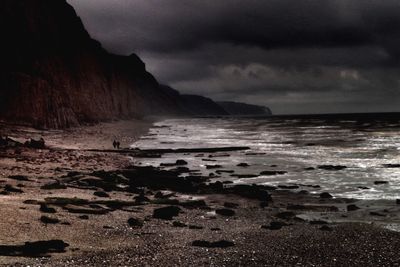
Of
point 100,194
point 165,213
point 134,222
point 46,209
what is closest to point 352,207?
point 165,213

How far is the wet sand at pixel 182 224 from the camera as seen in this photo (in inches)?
394

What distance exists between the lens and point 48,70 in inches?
2854

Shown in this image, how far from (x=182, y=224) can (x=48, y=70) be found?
216ft

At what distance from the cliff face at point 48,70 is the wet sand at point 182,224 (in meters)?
37.5

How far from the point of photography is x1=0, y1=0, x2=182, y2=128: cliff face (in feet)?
188

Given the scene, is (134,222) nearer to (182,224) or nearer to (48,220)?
(182,224)

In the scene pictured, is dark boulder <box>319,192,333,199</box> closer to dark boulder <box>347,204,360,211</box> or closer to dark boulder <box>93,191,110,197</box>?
dark boulder <box>347,204,360,211</box>

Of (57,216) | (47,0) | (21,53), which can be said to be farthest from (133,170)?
(47,0)

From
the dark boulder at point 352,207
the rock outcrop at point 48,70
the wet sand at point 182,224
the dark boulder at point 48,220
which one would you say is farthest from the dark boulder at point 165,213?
the rock outcrop at point 48,70

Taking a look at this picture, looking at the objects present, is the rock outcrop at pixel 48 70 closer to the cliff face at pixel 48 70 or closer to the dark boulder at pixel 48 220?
the cliff face at pixel 48 70

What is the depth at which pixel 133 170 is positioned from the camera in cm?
2667

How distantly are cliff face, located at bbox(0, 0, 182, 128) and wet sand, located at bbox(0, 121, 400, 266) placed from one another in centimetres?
3751

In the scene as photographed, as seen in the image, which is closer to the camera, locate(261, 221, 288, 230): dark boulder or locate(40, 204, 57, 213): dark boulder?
locate(40, 204, 57, 213): dark boulder

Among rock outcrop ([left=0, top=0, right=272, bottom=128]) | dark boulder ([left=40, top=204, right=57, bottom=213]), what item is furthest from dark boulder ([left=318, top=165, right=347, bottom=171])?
rock outcrop ([left=0, top=0, right=272, bottom=128])
